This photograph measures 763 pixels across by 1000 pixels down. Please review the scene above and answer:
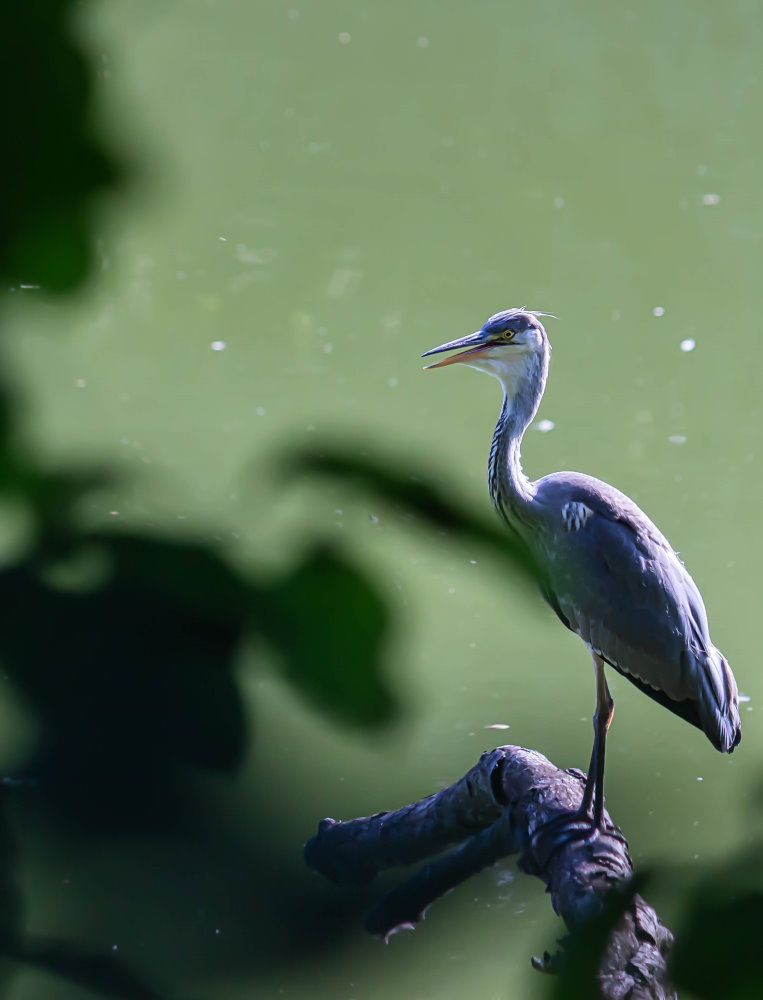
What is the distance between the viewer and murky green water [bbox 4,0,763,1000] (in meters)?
2.03

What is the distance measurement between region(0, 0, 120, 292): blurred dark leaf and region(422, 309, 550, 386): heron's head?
5.40 ft

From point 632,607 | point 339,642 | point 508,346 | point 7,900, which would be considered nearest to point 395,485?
point 339,642

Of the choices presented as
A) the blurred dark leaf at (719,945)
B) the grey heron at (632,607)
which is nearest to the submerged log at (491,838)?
the grey heron at (632,607)

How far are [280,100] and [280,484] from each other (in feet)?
14.3

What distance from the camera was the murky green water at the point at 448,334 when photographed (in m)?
2.03

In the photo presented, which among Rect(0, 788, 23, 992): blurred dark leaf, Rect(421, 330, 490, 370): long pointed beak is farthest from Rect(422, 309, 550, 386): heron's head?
Rect(0, 788, 23, 992): blurred dark leaf

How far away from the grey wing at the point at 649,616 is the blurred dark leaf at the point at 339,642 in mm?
1483

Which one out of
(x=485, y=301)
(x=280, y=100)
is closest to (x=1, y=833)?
(x=485, y=301)

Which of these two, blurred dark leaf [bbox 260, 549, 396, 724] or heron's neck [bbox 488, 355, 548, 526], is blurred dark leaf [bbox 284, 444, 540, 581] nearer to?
blurred dark leaf [bbox 260, 549, 396, 724]

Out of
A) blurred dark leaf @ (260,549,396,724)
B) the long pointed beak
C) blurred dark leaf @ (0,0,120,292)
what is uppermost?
blurred dark leaf @ (0,0,120,292)

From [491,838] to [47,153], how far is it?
54.9 inches

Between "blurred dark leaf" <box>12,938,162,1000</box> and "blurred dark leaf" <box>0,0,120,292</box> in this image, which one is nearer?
"blurred dark leaf" <box>0,0,120,292</box>

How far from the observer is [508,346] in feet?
6.21

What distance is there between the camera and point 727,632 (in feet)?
8.75
